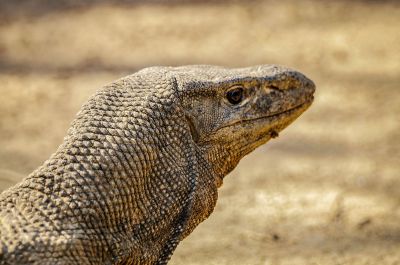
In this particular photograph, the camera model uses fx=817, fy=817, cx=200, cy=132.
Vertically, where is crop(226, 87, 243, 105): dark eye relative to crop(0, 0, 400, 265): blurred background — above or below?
below

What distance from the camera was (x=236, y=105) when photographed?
14.8 ft

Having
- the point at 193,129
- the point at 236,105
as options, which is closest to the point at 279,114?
the point at 236,105

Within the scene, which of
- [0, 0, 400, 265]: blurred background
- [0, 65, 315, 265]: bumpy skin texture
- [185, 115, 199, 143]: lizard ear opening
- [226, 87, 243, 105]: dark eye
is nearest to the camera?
[0, 65, 315, 265]: bumpy skin texture

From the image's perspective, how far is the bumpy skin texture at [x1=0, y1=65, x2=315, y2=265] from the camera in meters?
3.69

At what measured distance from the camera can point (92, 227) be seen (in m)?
3.76

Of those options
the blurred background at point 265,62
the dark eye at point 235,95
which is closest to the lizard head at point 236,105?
the dark eye at point 235,95

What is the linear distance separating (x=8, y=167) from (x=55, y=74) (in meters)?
2.50

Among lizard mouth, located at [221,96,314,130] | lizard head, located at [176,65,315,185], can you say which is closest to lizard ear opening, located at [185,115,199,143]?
lizard head, located at [176,65,315,185]

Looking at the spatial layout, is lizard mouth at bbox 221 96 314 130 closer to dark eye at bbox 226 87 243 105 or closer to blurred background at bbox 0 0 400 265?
dark eye at bbox 226 87 243 105

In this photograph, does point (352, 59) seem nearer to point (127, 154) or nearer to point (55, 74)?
point (55, 74)

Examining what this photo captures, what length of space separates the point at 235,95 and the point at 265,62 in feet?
17.6

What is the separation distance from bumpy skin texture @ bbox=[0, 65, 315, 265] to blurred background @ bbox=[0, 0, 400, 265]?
1.78m

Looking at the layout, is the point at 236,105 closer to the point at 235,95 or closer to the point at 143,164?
the point at 235,95

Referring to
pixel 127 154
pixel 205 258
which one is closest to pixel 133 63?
pixel 205 258
